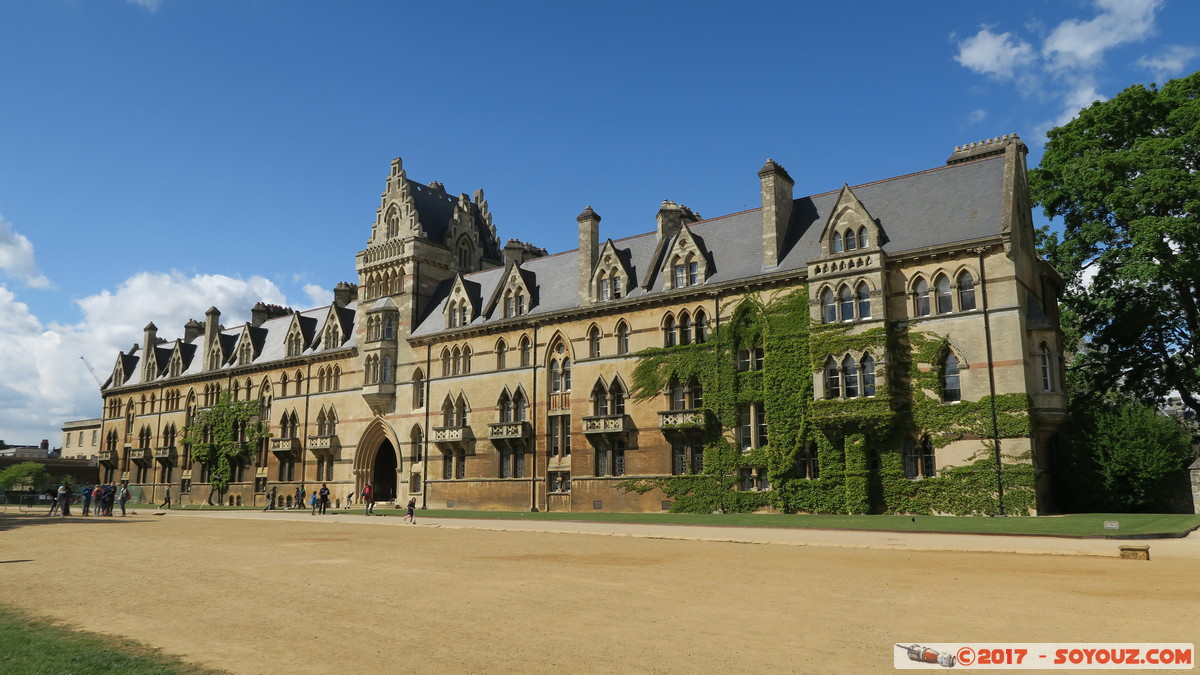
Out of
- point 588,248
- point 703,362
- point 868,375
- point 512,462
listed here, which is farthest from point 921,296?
point 512,462

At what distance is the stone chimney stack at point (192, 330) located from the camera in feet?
260

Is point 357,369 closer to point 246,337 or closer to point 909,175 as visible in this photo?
point 246,337

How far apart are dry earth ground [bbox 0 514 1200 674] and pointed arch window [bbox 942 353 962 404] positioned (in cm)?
1459

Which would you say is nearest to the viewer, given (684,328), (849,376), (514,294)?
(849,376)

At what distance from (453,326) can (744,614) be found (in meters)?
42.2

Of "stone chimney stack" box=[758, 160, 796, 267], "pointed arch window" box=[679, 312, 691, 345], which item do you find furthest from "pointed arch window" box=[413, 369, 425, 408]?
"stone chimney stack" box=[758, 160, 796, 267]

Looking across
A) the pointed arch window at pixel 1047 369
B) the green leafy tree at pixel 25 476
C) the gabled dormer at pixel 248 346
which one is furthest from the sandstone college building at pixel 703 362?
the green leafy tree at pixel 25 476

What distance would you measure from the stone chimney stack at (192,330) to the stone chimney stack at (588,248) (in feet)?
161

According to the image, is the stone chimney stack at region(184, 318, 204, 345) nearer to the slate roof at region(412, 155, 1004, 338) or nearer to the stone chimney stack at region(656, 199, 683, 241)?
the slate roof at region(412, 155, 1004, 338)

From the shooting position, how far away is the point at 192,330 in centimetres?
8000

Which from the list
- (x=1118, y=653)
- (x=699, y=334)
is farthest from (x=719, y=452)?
(x=1118, y=653)

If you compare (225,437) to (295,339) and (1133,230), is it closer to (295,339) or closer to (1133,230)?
(295,339)

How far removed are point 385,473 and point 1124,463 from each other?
1721 inches

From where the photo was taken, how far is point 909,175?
38.8 meters
